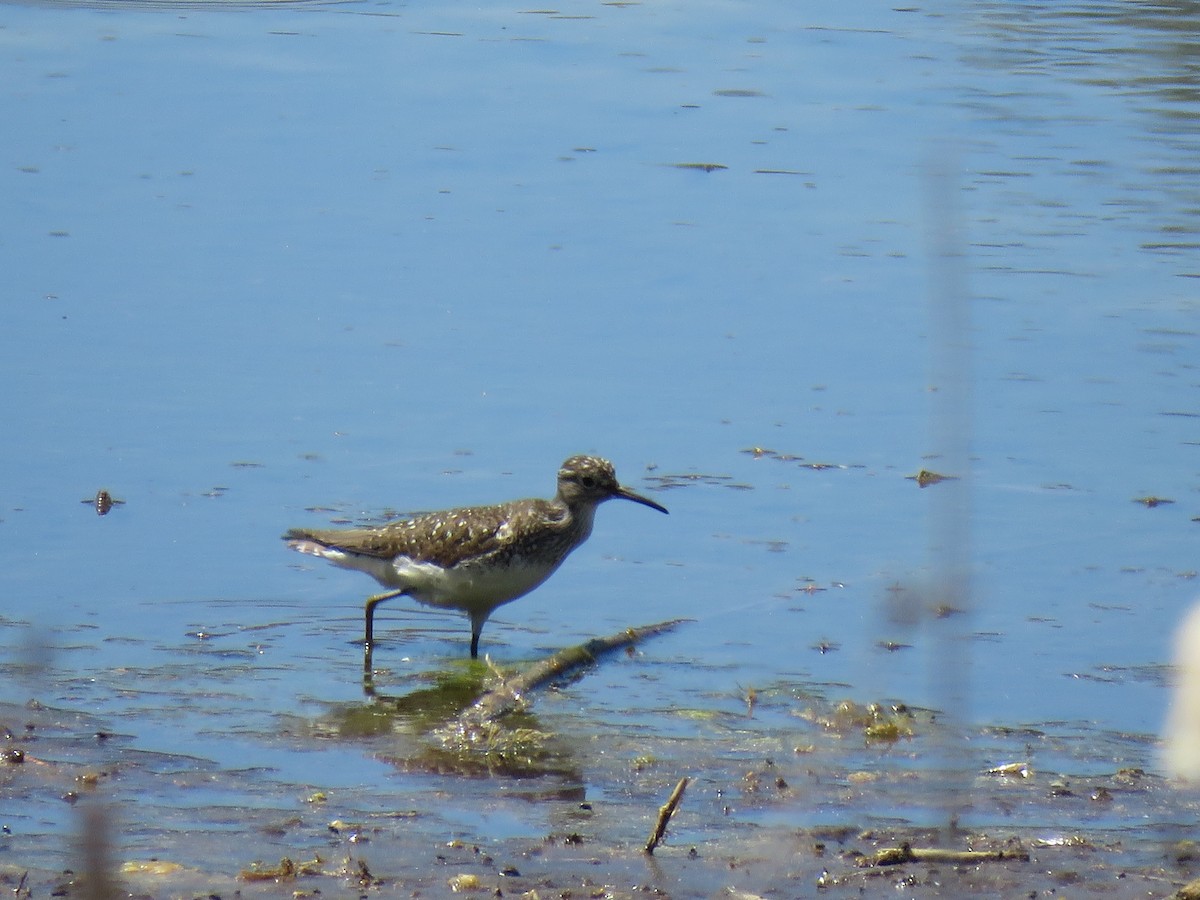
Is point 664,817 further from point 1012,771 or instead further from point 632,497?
point 632,497

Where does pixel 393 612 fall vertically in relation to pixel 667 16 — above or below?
below

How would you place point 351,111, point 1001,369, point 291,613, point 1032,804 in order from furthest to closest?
point 351,111 → point 1001,369 → point 291,613 → point 1032,804

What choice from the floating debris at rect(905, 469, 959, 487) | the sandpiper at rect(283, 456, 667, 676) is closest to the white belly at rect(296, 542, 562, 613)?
the sandpiper at rect(283, 456, 667, 676)

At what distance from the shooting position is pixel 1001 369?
12.0m

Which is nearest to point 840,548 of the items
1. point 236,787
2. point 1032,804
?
point 1032,804

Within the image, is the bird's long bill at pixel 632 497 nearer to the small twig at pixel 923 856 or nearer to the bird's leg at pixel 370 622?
the bird's leg at pixel 370 622

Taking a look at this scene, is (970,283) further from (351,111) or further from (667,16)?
(667,16)

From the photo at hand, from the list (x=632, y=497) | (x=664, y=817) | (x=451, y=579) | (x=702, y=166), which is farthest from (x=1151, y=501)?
(x=702, y=166)

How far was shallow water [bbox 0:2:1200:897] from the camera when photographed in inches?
294

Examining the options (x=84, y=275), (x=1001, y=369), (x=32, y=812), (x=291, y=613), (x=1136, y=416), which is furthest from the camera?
(x=84, y=275)

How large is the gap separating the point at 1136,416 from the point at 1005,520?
1736 mm

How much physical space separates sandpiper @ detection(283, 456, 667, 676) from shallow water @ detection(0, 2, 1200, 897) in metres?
0.28

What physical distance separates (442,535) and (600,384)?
2.94 metres

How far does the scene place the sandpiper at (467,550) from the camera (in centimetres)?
877
